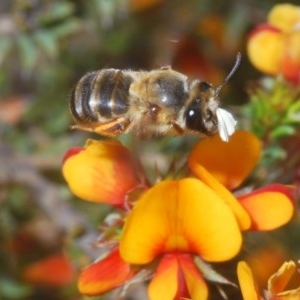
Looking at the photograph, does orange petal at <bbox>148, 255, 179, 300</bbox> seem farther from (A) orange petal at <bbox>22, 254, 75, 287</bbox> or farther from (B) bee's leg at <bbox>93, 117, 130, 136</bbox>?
(A) orange petal at <bbox>22, 254, 75, 287</bbox>

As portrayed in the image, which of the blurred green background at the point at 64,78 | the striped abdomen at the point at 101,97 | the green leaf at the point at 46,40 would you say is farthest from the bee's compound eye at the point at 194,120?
the green leaf at the point at 46,40

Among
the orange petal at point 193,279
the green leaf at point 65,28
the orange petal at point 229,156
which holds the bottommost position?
the green leaf at point 65,28

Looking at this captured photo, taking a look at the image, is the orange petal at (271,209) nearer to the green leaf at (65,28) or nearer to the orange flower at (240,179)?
the orange flower at (240,179)

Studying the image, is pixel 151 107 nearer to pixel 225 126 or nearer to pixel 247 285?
pixel 225 126

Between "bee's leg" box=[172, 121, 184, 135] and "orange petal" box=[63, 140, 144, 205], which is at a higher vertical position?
"bee's leg" box=[172, 121, 184, 135]

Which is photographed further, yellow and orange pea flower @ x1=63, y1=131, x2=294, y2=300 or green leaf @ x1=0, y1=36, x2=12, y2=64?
green leaf @ x1=0, y1=36, x2=12, y2=64

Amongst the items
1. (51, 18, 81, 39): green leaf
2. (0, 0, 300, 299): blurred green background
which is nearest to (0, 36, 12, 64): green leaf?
(0, 0, 300, 299): blurred green background

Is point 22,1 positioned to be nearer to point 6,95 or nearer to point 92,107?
point 6,95
